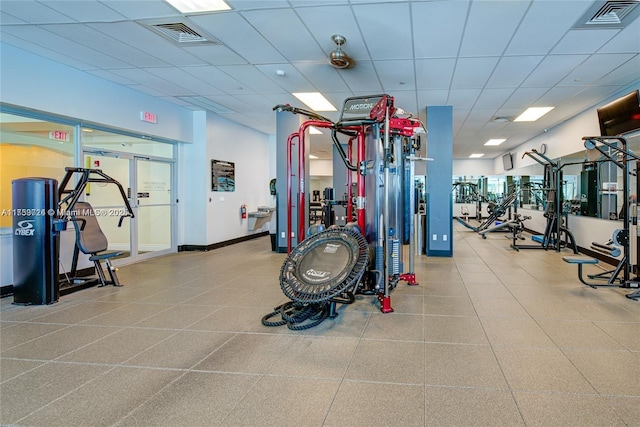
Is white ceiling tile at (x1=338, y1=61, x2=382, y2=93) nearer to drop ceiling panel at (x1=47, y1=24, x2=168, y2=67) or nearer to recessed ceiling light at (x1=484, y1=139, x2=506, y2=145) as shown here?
drop ceiling panel at (x1=47, y1=24, x2=168, y2=67)

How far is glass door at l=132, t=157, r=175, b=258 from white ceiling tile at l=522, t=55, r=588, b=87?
266 inches

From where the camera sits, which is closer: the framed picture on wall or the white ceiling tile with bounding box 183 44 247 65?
the white ceiling tile with bounding box 183 44 247 65

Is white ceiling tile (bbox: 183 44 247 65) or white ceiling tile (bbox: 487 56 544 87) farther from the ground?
white ceiling tile (bbox: 183 44 247 65)

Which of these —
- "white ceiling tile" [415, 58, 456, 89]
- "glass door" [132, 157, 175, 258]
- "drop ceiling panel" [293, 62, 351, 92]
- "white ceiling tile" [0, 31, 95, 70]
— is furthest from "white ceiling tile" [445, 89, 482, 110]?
"glass door" [132, 157, 175, 258]

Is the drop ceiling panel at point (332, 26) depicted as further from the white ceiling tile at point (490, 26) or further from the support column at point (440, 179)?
the support column at point (440, 179)

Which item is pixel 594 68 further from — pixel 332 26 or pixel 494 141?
pixel 494 141

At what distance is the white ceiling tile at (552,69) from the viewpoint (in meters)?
4.61

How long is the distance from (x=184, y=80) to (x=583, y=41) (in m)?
5.40

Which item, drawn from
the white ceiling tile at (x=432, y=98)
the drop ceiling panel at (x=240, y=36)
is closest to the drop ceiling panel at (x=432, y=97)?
the white ceiling tile at (x=432, y=98)

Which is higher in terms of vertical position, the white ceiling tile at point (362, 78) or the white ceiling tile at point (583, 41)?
the white ceiling tile at point (362, 78)

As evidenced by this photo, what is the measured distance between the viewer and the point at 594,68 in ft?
16.3

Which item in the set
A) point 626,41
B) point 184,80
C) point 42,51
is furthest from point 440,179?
point 42,51

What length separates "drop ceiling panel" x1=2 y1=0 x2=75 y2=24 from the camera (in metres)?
3.47

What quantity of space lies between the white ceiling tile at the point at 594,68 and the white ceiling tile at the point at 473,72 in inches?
45.3
